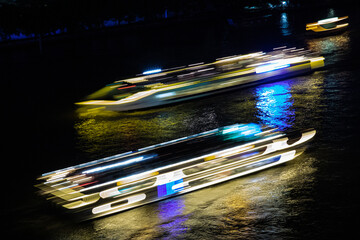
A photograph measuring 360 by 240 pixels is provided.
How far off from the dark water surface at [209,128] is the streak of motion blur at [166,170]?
165 mm

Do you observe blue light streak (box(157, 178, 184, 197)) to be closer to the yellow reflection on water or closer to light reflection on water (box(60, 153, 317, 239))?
light reflection on water (box(60, 153, 317, 239))

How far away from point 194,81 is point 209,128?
10.9 feet

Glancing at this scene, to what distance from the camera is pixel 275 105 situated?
9.59 meters

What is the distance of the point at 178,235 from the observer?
4.48m

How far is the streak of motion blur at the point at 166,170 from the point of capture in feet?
16.5

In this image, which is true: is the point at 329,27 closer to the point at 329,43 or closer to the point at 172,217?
Answer: the point at 329,43

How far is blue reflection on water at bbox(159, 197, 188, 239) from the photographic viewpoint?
4562mm

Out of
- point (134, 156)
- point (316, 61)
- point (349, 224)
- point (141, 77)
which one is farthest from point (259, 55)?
point (349, 224)

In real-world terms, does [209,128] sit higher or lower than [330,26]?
lower

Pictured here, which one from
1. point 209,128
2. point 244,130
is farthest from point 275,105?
point 244,130

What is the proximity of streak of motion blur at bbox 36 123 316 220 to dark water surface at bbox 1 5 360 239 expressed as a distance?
165 millimetres

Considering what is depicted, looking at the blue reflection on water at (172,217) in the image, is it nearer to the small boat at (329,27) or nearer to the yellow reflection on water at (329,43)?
the yellow reflection on water at (329,43)

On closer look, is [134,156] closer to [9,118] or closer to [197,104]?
[197,104]

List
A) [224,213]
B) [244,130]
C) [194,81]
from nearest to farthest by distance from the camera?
[224,213] < [244,130] < [194,81]
